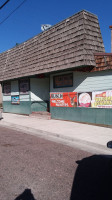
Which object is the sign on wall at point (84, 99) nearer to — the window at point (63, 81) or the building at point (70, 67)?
the building at point (70, 67)

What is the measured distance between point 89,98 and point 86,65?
1.78 meters

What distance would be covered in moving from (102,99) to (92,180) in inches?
218

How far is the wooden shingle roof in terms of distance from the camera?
904 centimetres

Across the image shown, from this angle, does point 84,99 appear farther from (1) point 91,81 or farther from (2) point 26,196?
(2) point 26,196

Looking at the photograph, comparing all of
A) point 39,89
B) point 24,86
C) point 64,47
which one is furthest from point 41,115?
point 64,47

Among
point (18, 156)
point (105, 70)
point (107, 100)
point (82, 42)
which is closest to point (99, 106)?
point (107, 100)

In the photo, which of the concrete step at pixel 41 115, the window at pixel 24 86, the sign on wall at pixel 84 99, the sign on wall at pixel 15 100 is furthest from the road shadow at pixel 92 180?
the sign on wall at pixel 15 100

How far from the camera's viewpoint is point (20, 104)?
48.9ft

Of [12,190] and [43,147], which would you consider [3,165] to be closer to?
[12,190]

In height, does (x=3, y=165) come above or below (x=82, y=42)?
below

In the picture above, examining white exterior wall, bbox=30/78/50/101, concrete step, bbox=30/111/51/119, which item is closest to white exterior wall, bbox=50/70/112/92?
concrete step, bbox=30/111/51/119

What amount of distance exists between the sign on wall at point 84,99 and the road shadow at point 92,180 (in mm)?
4698

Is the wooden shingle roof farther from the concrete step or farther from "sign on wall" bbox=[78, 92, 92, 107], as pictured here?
the concrete step

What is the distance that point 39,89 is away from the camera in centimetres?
1417
